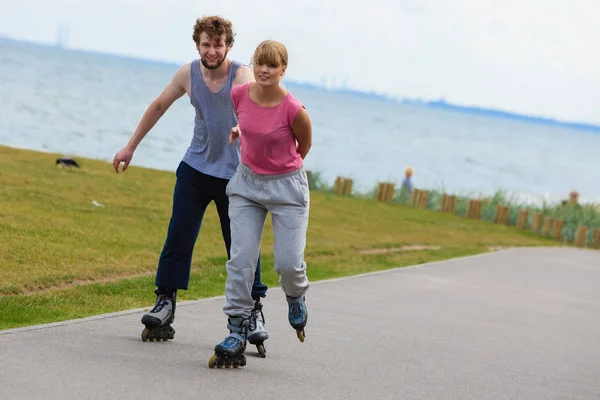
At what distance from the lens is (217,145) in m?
7.34

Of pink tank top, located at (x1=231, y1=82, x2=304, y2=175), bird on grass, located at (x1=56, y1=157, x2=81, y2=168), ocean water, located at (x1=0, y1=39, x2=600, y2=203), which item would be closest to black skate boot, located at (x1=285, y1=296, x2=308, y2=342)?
pink tank top, located at (x1=231, y1=82, x2=304, y2=175)

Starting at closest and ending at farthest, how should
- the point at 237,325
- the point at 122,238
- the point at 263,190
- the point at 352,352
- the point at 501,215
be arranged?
the point at 263,190 < the point at 237,325 < the point at 352,352 < the point at 122,238 < the point at 501,215

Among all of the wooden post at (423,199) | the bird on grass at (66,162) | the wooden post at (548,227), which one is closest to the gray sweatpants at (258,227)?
the bird on grass at (66,162)

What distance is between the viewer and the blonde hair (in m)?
6.61

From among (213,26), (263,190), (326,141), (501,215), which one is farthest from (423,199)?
(326,141)

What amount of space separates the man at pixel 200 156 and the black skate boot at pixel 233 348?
360 mm

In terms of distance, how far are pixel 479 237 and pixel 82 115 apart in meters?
57.5

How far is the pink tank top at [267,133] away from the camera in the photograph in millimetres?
6695

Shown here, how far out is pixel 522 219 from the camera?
25.1 meters

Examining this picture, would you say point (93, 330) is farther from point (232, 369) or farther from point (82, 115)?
point (82, 115)

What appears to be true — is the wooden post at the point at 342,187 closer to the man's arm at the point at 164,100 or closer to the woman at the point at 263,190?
the man's arm at the point at 164,100

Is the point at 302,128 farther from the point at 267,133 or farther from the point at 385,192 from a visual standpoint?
the point at 385,192

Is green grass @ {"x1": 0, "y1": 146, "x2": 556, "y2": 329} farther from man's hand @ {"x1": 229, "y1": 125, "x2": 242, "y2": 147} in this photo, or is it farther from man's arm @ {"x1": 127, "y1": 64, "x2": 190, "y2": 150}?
man's hand @ {"x1": 229, "y1": 125, "x2": 242, "y2": 147}

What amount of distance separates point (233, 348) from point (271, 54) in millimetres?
1658
